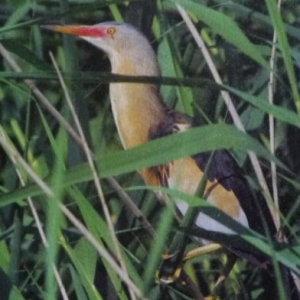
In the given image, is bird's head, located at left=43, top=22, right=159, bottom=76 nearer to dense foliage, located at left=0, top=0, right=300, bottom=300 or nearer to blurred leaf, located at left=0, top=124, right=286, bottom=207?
dense foliage, located at left=0, top=0, right=300, bottom=300

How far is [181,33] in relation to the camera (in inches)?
38.7

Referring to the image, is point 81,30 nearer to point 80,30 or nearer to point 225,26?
point 80,30

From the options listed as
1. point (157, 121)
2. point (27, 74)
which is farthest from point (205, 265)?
point (27, 74)

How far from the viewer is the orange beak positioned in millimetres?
940

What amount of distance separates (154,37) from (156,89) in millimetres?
73

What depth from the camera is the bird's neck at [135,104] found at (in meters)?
1.01

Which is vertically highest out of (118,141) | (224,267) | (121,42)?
(121,42)

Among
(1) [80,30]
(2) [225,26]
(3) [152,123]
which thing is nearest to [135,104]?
(3) [152,123]

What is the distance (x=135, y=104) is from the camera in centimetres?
106

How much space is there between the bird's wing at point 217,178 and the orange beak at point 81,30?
11 centimetres

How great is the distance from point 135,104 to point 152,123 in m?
0.03

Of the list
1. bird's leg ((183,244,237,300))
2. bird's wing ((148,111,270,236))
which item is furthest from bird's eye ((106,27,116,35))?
bird's leg ((183,244,237,300))

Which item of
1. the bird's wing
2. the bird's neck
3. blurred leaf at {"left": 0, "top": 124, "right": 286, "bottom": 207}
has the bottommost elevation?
the bird's wing

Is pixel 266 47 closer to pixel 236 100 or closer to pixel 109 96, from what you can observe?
pixel 236 100
